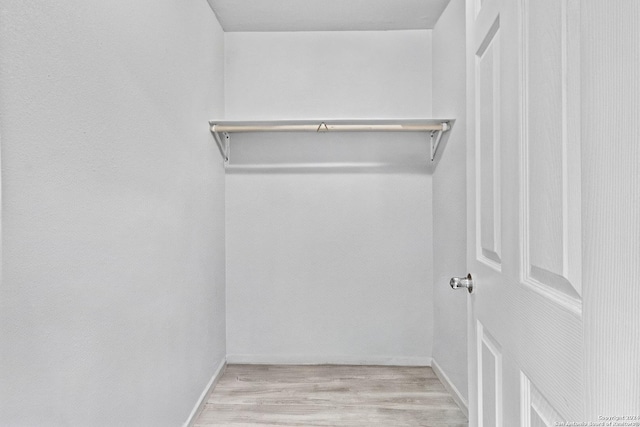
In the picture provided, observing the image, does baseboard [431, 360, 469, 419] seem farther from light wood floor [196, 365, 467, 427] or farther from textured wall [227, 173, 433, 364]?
textured wall [227, 173, 433, 364]

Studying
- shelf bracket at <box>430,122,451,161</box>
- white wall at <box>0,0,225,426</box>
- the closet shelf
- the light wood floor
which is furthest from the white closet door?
shelf bracket at <box>430,122,451,161</box>

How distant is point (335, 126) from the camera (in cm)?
308

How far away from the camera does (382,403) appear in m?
2.61

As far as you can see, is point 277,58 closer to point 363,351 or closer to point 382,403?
point 363,351

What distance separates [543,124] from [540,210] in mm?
146

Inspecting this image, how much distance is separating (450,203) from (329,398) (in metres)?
1.34

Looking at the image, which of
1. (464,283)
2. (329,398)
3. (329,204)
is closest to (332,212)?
(329,204)

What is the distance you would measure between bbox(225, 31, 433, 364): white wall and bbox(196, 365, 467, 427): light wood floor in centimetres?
19

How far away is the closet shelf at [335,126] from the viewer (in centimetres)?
283

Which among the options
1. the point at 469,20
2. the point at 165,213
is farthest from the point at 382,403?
the point at 469,20

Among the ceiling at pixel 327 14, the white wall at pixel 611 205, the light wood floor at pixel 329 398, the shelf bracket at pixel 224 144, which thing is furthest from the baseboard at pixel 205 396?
the ceiling at pixel 327 14

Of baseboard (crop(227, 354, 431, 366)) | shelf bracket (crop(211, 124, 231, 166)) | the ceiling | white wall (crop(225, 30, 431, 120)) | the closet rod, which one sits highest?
the ceiling

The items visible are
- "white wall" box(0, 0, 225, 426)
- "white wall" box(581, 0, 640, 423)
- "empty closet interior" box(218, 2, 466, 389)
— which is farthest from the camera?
"empty closet interior" box(218, 2, 466, 389)

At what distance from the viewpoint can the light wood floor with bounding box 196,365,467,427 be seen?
7.93 feet
